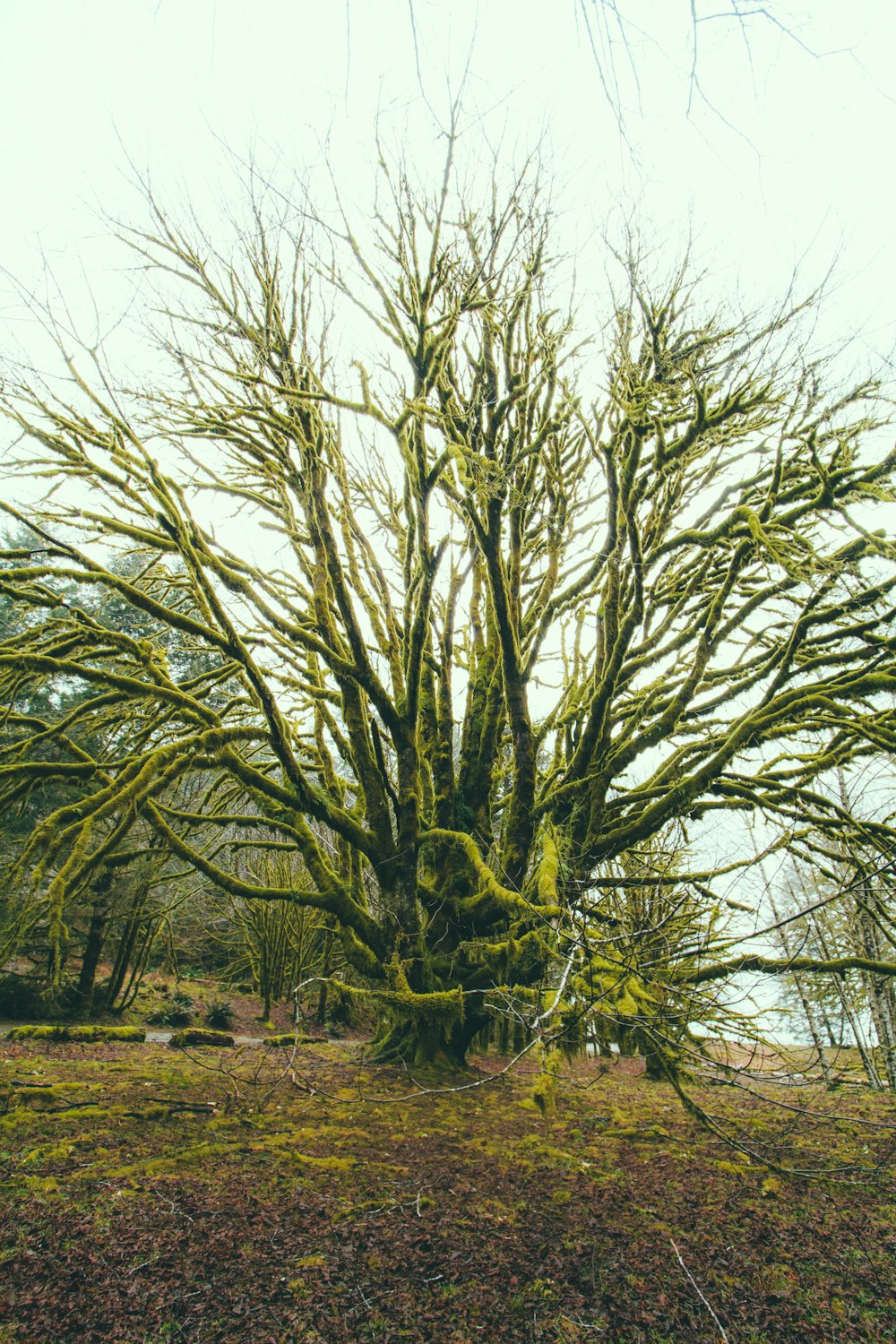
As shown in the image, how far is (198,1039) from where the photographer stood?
8.03m

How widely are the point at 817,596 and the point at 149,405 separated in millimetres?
6498

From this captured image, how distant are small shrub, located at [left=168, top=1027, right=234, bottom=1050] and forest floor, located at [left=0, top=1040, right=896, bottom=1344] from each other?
3230 mm

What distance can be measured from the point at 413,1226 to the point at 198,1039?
21.2 feet

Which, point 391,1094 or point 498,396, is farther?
point 498,396

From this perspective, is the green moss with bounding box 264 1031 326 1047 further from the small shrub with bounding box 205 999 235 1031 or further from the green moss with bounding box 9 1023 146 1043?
the small shrub with bounding box 205 999 235 1031

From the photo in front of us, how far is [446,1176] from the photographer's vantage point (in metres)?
3.52

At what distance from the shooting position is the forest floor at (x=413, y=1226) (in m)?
2.19

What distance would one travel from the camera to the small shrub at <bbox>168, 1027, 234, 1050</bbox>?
7.79 m

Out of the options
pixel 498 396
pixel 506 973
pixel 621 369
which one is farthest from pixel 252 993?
pixel 621 369

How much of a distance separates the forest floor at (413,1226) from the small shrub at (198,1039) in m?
3.23

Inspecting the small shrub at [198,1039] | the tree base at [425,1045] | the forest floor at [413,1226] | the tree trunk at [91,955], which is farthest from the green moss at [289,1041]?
the tree trunk at [91,955]

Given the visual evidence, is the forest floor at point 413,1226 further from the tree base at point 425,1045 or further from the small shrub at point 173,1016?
the small shrub at point 173,1016

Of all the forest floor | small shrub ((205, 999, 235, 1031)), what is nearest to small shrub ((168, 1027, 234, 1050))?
small shrub ((205, 999, 235, 1031))

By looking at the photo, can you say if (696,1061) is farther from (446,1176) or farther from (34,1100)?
(34,1100)
